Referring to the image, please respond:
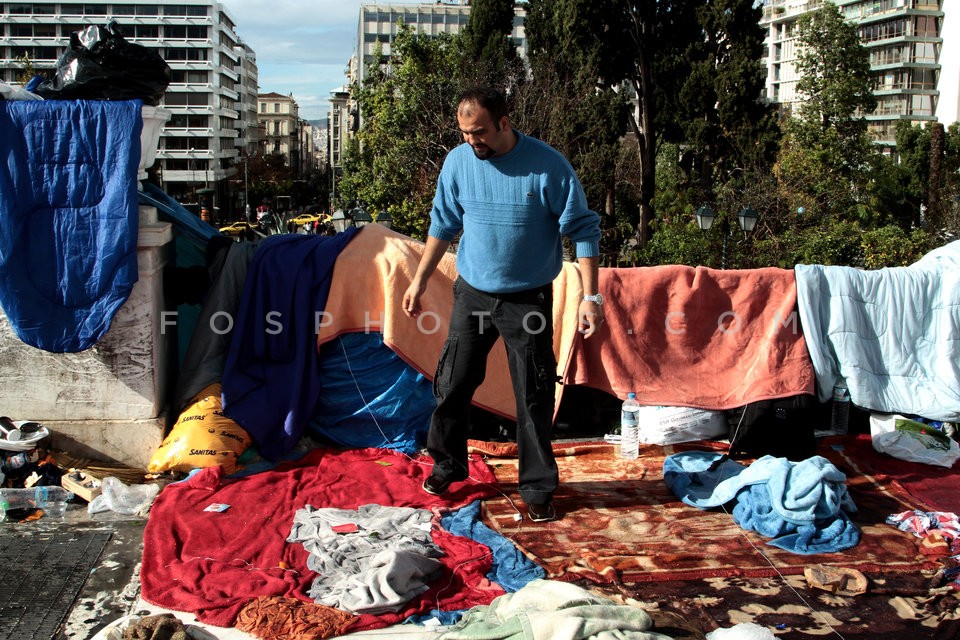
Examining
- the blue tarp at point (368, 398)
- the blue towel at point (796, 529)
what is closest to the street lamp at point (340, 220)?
the blue tarp at point (368, 398)

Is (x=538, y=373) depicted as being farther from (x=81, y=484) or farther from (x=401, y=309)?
(x=81, y=484)

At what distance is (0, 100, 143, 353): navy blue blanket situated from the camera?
447 centimetres

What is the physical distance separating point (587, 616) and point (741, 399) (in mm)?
2783

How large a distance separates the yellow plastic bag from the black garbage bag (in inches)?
68.1

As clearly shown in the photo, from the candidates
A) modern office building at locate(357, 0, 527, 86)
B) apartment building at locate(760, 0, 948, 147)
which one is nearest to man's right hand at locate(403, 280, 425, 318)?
apartment building at locate(760, 0, 948, 147)

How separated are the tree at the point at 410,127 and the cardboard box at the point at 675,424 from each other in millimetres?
16871

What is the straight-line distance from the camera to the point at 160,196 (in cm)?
558

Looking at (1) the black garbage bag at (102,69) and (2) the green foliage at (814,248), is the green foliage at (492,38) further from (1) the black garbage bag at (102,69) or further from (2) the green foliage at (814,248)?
(1) the black garbage bag at (102,69)

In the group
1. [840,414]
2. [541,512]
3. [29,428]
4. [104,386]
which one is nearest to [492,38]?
[840,414]

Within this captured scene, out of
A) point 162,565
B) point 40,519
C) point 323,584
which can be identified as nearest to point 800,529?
point 323,584

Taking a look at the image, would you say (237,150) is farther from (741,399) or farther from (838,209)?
(741,399)

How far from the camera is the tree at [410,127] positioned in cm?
2353

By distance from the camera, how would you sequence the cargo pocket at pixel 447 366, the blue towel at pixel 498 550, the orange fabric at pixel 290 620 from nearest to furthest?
1. the orange fabric at pixel 290 620
2. the blue towel at pixel 498 550
3. the cargo pocket at pixel 447 366

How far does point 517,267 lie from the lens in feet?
13.1
